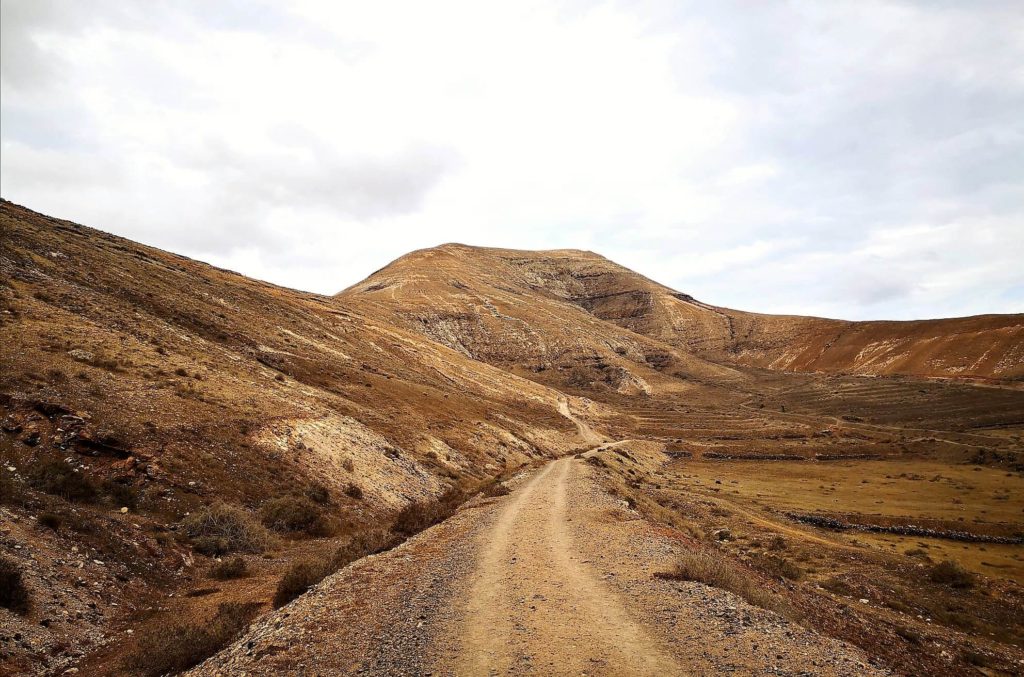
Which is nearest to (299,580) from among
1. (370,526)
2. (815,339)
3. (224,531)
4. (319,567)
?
(319,567)

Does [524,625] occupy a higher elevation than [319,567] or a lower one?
higher

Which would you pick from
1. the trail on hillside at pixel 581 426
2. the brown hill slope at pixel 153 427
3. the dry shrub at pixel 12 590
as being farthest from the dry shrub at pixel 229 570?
the trail on hillside at pixel 581 426

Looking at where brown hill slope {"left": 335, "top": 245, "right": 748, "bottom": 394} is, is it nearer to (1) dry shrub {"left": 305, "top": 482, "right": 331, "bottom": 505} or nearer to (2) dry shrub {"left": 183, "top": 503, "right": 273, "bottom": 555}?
(1) dry shrub {"left": 305, "top": 482, "right": 331, "bottom": 505}

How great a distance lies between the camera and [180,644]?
33.9 ft

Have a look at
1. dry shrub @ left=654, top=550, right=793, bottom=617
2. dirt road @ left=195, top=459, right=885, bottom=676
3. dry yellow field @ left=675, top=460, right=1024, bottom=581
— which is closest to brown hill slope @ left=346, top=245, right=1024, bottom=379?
dry yellow field @ left=675, top=460, right=1024, bottom=581

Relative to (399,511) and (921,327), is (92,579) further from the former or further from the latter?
(921,327)

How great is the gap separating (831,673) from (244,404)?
29.1 metres

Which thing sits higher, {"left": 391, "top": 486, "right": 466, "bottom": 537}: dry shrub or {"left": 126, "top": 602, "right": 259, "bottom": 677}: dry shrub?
{"left": 126, "top": 602, "right": 259, "bottom": 677}: dry shrub

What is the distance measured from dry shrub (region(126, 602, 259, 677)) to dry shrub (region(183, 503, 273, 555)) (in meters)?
6.12

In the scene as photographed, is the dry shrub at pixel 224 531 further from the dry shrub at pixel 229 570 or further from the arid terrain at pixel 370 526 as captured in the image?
the dry shrub at pixel 229 570

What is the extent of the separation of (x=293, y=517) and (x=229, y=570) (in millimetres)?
5447

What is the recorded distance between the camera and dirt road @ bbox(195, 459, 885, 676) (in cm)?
898

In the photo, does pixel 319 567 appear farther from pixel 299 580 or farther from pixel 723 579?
pixel 723 579

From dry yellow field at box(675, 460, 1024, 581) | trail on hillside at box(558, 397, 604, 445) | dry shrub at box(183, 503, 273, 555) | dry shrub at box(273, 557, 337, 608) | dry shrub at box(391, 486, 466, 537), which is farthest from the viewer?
trail on hillside at box(558, 397, 604, 445)
